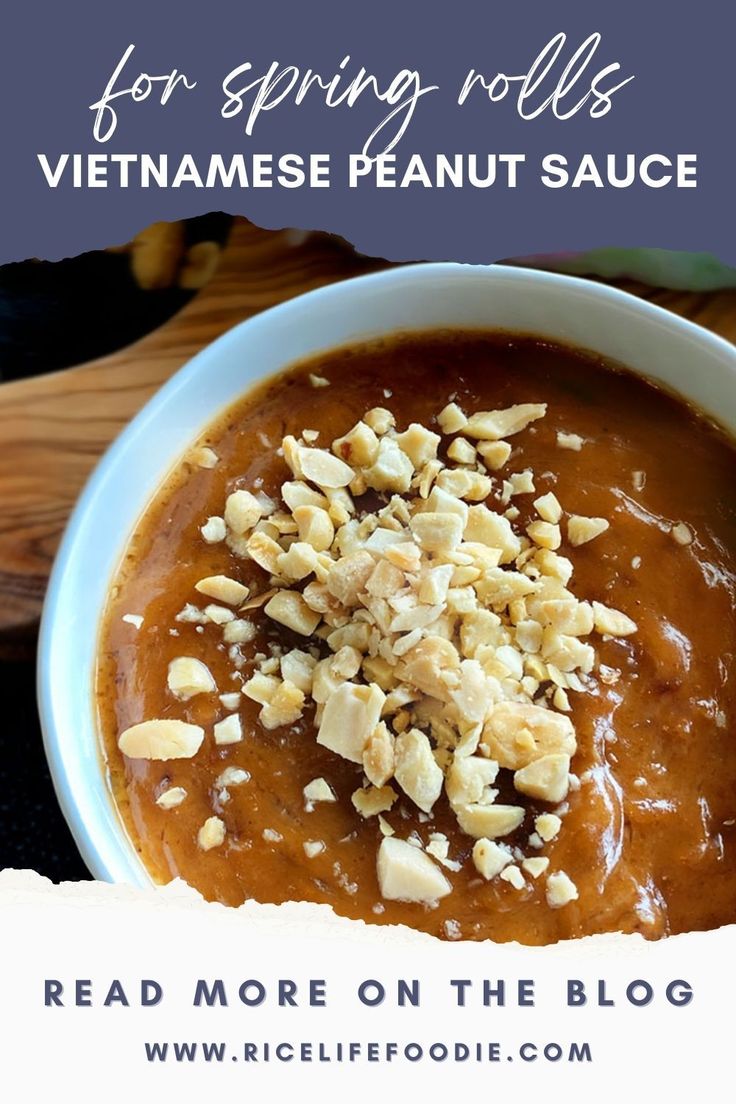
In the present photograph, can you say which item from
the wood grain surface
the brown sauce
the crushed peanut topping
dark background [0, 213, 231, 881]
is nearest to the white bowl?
the brown sauce

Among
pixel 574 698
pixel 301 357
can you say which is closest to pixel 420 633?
pixel 574 698

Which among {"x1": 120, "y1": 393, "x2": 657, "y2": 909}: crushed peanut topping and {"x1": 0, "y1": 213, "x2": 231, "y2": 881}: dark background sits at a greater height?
{"x1": 120, "y1": 393, "x2": 657, "y2": 909}: crushed peanut topping

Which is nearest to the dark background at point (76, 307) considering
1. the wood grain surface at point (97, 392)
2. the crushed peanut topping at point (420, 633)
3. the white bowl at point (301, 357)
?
the wood grain surface at point (97, 392)

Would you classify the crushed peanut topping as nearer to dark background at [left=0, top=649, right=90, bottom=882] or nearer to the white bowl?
the white bowl

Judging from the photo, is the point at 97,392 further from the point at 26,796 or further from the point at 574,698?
the point at 574,698

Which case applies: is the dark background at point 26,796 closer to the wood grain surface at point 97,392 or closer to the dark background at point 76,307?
the wood grain surface at point 97,392

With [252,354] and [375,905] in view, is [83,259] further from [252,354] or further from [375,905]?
[375,905]
